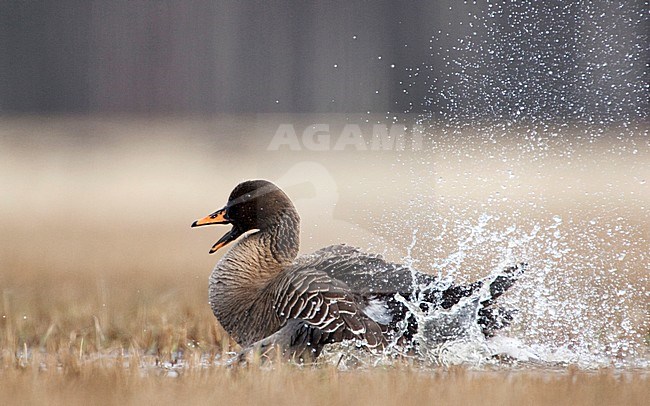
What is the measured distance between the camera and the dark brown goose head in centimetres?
600

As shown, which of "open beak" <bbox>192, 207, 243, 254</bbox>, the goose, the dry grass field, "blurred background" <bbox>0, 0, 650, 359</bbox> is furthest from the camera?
"blurred background" <bbox>0, 0, 650, 359</bbox>

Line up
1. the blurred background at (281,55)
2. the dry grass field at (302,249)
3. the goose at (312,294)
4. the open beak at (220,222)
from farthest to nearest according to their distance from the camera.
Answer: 1. the blurred background at (281,55)
2. the open beak at (220,222)
3. the goose at (312,294)
4. the dry grass field at (302,249)

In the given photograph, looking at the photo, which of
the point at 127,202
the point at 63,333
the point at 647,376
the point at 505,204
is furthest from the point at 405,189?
the point at 647,376

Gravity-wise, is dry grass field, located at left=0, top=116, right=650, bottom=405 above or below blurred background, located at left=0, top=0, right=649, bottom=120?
below

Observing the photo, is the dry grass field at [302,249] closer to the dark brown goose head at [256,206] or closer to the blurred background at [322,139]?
the blurred background at [322,139]

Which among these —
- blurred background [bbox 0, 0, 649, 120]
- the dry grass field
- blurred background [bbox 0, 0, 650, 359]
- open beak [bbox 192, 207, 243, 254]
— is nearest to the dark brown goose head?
open beak [bbox 192, 207, 243, 254]

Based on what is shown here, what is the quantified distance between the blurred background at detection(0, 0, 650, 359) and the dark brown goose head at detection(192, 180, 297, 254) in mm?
846

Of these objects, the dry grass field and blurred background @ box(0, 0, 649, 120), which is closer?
the dry grass field

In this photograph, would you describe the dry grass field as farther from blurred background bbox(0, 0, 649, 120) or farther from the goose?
blurred background bbox(0, 0, 649, 120)

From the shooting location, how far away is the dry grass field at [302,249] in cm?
432

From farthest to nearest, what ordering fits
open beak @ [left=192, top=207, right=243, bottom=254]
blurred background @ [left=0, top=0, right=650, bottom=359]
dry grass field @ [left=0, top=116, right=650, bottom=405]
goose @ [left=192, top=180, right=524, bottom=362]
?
blurred background @ [left=0, top=0, right=650, bottom=359] < open beak @ [left=192, top=207, right=243, bottom=254] < goose @ [left=192, top=180, right=524, bottom=362] < dry grass field @ [left=0, top=116, right=650, bottom=405]

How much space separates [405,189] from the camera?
12.5 meters

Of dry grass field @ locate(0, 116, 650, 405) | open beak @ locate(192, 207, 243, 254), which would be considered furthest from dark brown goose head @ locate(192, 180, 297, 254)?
dry grass field @ locate(0, 116, 650, 405)

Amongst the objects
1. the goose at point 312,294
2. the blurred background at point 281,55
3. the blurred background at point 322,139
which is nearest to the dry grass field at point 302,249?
the blurred background at point 322,139
